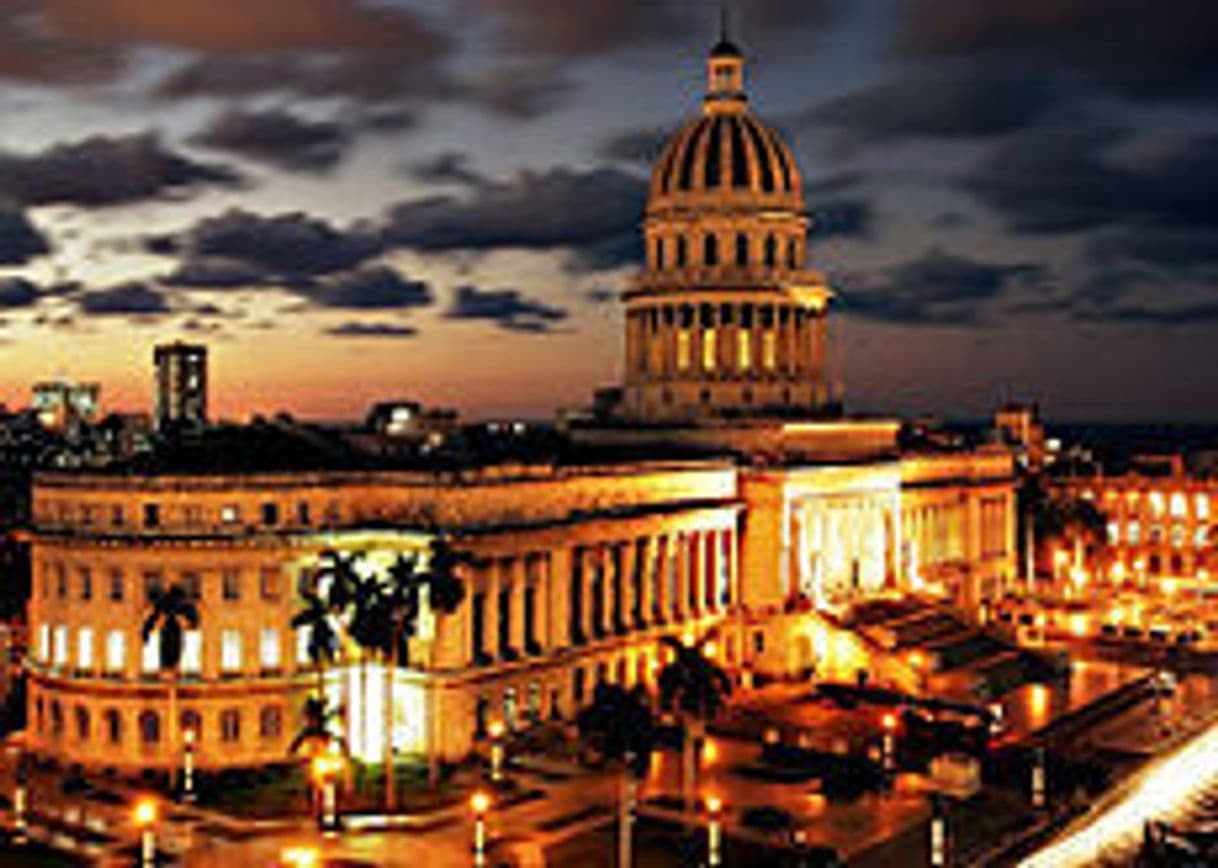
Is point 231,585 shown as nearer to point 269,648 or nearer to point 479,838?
point 269,648

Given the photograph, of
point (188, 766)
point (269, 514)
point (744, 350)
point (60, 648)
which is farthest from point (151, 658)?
point (744, 350)

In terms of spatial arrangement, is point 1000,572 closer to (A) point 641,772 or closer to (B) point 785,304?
(B) point 785,304

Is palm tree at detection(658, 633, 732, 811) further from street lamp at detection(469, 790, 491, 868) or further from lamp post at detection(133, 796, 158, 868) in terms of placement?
lamp post at detection(133, 796, 158, 868)

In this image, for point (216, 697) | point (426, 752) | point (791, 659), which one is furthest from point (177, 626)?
point (791, 659)

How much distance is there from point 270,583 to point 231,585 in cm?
219

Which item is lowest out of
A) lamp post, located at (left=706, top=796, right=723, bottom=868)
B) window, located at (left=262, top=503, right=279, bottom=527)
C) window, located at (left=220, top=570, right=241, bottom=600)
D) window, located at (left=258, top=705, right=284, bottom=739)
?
lamp post, located at (left=706, top=796, right=723, bottom=868)

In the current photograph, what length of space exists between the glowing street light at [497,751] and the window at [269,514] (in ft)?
57.9

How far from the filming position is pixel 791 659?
109 m

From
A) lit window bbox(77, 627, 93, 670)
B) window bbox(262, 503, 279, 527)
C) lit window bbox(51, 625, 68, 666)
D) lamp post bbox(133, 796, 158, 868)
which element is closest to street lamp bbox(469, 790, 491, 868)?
lamp post bbox(133, 796, 158, 868)

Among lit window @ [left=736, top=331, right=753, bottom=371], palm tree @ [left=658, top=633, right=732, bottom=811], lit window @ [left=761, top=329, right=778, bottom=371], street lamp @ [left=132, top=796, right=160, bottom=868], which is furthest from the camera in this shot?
lit window @ [left=761, top=329, right=778, bottom=371]

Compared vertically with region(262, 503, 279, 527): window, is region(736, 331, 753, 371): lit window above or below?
above

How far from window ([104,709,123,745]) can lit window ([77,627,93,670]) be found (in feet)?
10.3

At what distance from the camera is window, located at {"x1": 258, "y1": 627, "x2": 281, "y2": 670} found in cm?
7969

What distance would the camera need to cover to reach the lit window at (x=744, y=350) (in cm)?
12862
